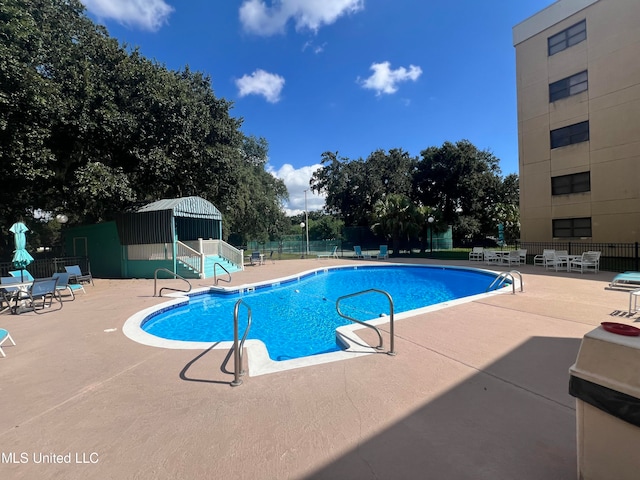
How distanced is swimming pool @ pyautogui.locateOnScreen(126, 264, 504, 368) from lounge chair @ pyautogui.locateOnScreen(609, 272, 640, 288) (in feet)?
12.0

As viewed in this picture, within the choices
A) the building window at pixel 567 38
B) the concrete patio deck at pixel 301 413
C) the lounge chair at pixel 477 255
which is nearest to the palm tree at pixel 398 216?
the lounge chair at pixel 477 255

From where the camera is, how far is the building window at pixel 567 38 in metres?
17.2

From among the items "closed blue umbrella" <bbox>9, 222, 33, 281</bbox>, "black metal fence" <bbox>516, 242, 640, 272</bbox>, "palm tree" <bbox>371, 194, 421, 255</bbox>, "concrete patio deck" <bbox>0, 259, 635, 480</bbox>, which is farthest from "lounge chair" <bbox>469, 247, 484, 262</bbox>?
"closed blue umbrella" <bbox>9, 222, 33, 281</bbox>

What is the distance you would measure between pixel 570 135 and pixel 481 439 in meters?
21.5

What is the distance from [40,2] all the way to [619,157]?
91.4 feet

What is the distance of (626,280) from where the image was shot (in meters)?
9.32

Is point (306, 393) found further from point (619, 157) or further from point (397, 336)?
point (619, 157)

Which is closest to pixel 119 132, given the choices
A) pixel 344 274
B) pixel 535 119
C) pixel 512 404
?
pixel 344 274

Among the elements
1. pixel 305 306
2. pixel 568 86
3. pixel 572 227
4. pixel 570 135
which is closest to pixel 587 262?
pixel 572 227

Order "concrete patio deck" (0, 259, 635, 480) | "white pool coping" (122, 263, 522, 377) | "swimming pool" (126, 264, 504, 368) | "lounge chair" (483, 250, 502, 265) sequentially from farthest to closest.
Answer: "lounge chair" (483, 250, 502, 265), "swimming pool" (126, 264, 504, 368), "white pool coping" (122, 263, 522, 377), "concrete patio deck" (0, 259, 635, 480)

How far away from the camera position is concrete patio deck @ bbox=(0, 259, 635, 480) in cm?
236

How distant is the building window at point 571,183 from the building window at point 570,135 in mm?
1891

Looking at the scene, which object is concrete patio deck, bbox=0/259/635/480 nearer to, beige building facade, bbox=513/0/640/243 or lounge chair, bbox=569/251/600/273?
lounge chair, bbox=569/251/600/273

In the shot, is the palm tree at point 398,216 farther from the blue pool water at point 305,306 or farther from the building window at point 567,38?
the building window at point 567,38
